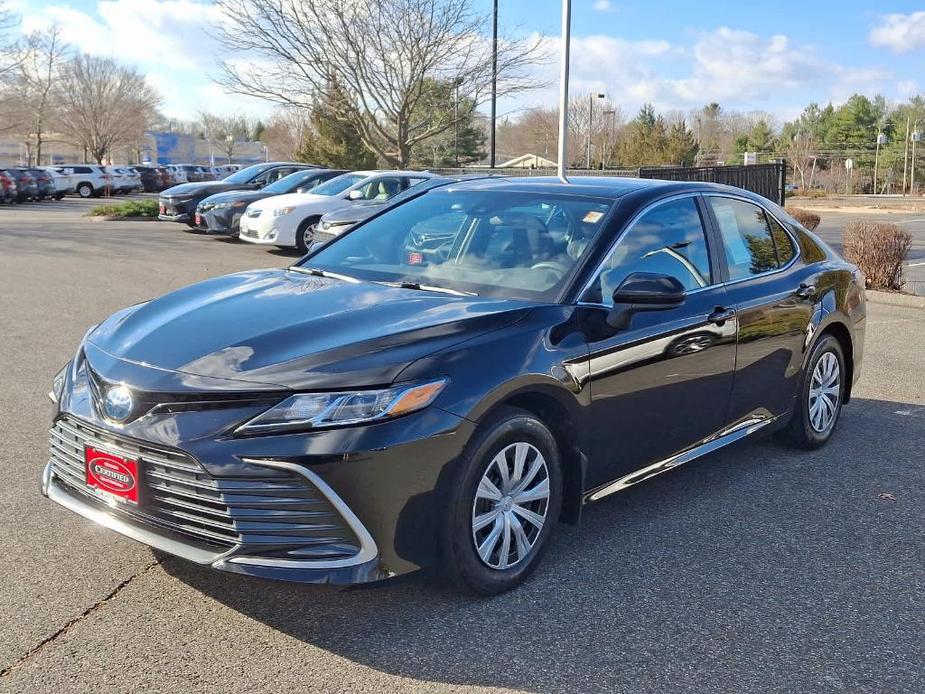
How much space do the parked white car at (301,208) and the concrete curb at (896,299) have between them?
304 inches

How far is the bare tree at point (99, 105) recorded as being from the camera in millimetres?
67875

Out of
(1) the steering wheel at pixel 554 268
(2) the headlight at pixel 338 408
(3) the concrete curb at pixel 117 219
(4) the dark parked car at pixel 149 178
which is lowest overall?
(2) the headlight at pixel 338 408

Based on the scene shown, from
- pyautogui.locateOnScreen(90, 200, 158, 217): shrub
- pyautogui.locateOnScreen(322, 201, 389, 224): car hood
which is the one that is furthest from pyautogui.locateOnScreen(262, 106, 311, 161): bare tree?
pyautogui.locateOnScreen(322, 201, 389, 224): car hood

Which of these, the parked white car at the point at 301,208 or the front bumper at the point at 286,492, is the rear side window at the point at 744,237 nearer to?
the front bumper at the point at 286,492

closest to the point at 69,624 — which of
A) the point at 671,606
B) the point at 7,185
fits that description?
the point at 671,606

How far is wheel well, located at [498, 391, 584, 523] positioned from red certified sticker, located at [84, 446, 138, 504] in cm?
146

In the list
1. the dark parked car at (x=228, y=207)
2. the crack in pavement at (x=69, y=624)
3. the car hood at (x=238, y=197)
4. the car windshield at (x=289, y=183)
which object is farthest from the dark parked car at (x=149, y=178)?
the crack in pavement at (x=69, y=624)

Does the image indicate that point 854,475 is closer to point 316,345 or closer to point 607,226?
point 607,226

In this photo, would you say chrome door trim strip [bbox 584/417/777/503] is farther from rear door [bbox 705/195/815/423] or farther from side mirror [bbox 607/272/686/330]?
side mirror [bbox 607/272/686/330]

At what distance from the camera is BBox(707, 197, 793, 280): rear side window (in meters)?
4.95

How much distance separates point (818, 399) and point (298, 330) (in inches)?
141

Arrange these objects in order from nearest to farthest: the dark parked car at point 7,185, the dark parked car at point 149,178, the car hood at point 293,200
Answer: the car hood at point 293,200 → the dark parked car at point 7,185 → the dark parked car at point 149,178

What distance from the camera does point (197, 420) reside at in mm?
3098

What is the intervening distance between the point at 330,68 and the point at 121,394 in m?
25.5
